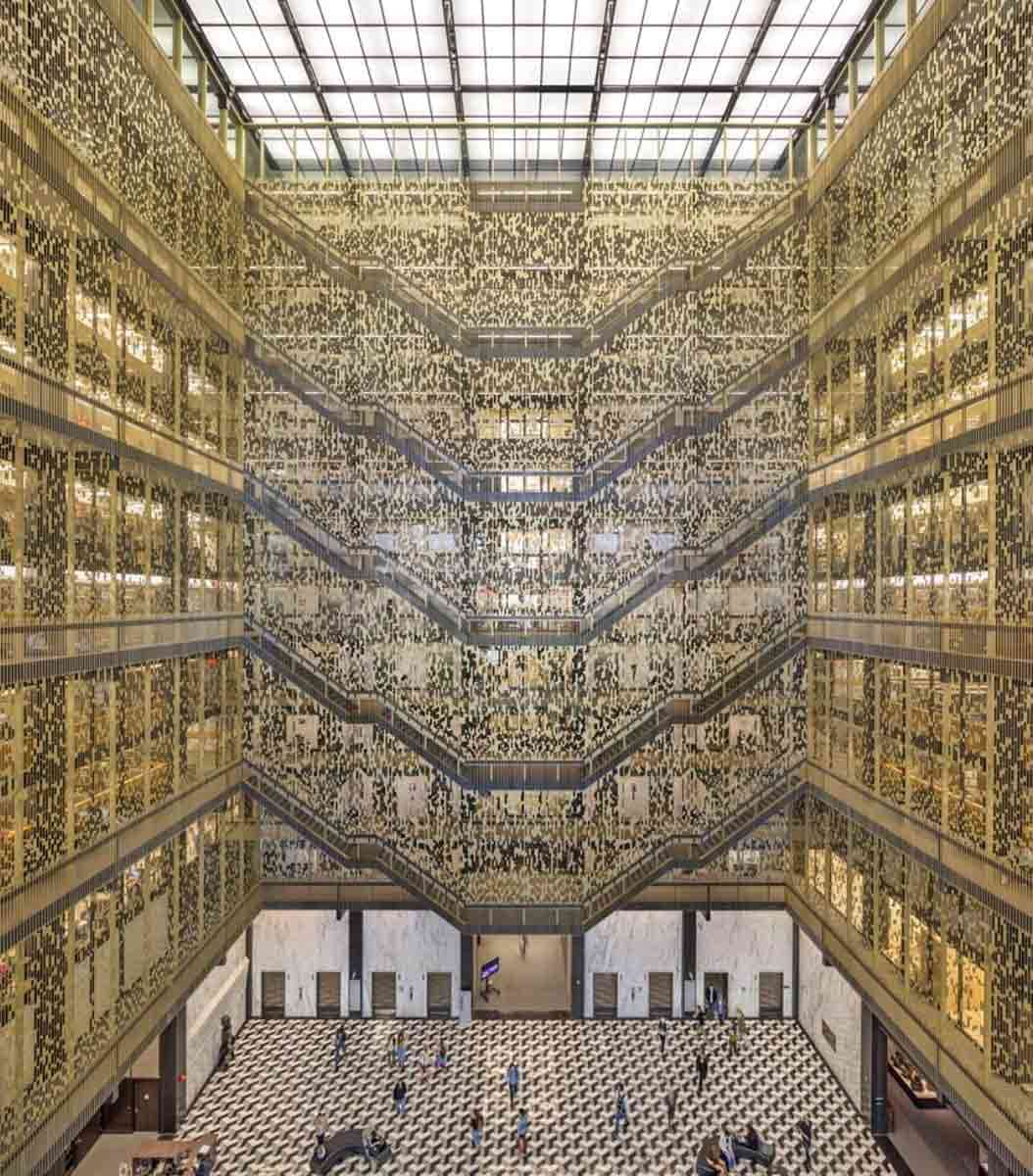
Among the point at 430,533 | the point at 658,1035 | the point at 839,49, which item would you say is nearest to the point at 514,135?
the point at 839,49

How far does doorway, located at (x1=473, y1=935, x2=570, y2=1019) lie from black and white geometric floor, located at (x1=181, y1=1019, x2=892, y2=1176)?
0.71 meters

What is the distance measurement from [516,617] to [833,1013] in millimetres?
12635

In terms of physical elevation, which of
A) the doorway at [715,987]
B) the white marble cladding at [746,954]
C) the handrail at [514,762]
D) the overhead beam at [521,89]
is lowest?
A: the doorway at [715,987]

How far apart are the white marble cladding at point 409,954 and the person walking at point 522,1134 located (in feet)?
17.6

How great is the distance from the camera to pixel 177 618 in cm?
1734

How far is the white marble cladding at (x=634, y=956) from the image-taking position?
77.1 feet

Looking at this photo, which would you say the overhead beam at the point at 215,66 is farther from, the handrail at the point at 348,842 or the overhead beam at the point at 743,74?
the handrail at the point at 348,842

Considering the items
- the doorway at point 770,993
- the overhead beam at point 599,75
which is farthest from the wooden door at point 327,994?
the overhead beam at point 599,75

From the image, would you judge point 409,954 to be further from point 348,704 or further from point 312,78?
point 312,78

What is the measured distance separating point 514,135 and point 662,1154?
24.9 metres

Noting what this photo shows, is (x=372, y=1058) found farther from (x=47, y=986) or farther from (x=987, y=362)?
(x=987, y=362)

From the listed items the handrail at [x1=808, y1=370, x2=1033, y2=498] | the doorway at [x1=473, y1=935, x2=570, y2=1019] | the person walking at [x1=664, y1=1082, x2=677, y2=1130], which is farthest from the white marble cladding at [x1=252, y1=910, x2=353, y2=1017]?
the handrail at [x1=808, y1=370, x2=1033, y2=498]

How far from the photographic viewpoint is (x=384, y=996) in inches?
930

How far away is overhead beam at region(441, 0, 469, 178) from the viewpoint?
60.5ft
